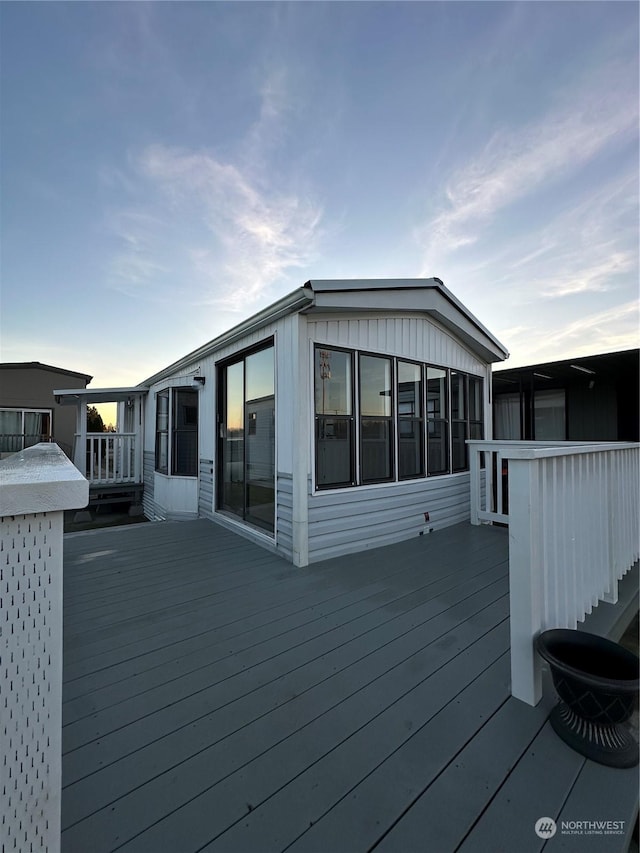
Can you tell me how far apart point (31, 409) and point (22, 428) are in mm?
663

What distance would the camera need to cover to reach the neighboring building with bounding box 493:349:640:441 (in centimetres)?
743

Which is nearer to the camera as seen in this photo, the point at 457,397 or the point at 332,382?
the point at 332,382

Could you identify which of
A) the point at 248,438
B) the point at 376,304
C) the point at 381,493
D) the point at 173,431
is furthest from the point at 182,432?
the point at 376,304

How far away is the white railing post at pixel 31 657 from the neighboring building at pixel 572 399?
8464 millimetres

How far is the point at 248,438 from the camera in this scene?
15.5 feet

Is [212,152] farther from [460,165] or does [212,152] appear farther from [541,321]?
[541,321]

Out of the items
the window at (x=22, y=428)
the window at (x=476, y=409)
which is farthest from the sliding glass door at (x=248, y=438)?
the window at (x=22, y=428)

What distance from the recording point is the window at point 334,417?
3754 millimetres

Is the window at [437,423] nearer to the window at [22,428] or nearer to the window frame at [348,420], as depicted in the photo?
the window frame at [348,420]

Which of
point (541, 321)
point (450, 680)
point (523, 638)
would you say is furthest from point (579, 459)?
point (541, 321)

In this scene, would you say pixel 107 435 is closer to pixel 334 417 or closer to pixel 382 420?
pixel 334 417

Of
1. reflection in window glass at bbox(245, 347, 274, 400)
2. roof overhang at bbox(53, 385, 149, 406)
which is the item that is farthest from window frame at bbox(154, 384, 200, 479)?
roof overhang at bbox(53, 385, 149, 406)

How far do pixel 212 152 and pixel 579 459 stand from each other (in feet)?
21.4

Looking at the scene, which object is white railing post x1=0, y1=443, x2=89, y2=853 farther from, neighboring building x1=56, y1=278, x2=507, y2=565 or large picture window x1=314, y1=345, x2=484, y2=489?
large picture window x1=314, y1=345, x2=484, y2=489
